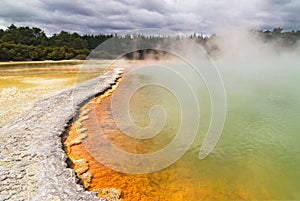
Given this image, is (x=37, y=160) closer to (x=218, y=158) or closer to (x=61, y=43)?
(x=218, y=158)

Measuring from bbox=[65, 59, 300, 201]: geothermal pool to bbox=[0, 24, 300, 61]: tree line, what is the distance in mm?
41938

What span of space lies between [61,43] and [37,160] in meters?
60.0

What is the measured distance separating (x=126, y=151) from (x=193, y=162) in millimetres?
2405

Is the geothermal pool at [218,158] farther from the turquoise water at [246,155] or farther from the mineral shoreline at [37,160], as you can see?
the mineral shoreline at [37,160]

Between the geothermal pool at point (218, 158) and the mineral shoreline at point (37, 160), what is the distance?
0.57 metres

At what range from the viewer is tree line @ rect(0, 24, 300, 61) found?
160 feet

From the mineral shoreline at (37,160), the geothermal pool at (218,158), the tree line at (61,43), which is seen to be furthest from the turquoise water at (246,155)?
the tree line at (61,43)

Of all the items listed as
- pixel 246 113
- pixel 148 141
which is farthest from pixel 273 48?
pixel 148 141

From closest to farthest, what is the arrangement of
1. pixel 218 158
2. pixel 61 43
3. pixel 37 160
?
pixel 37 160, pixel 218 158, pixel 61 43

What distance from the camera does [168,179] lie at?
6.93 meters

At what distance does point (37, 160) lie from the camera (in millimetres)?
7125

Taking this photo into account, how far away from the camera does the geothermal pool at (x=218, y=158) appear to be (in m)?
6.33

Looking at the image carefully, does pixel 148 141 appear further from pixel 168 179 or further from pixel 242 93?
pixel 242 93

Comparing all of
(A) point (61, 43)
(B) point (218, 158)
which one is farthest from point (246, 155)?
(A) point (61, 43)
